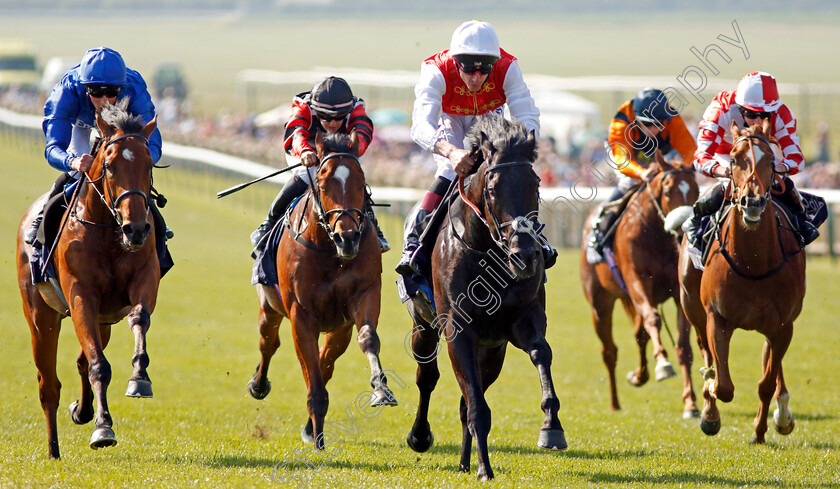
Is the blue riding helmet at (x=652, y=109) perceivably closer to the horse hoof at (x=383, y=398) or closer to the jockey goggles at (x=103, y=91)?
the horse hoof at (x=383, y=398)

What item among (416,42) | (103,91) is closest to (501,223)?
(103,91)

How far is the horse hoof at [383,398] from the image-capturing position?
585cm

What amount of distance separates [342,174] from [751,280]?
2866 millimetres

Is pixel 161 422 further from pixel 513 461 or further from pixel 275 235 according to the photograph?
pixel 513 461

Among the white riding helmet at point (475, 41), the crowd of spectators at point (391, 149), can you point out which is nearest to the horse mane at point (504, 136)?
the white riding helmet at point (475, 41)

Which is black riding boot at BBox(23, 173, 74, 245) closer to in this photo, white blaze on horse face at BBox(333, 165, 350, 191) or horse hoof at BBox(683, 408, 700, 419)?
white blaze on horse face at BBox(333, 165, 350, 191)

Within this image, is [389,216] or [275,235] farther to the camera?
[389,216]

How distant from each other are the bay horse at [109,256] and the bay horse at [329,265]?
0.93 meters

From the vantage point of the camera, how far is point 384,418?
894 cm

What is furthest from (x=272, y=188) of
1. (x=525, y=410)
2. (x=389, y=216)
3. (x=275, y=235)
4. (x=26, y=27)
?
(x=26, y=27)

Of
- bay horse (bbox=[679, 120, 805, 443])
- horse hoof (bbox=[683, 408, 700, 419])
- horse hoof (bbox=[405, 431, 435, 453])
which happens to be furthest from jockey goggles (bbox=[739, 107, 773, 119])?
horse hoof (bbox=[405, 431, 435, 453])

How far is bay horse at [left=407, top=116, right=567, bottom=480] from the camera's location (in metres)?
5.28

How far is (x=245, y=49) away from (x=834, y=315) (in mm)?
85503

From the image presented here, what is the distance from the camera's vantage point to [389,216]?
25562 mm
